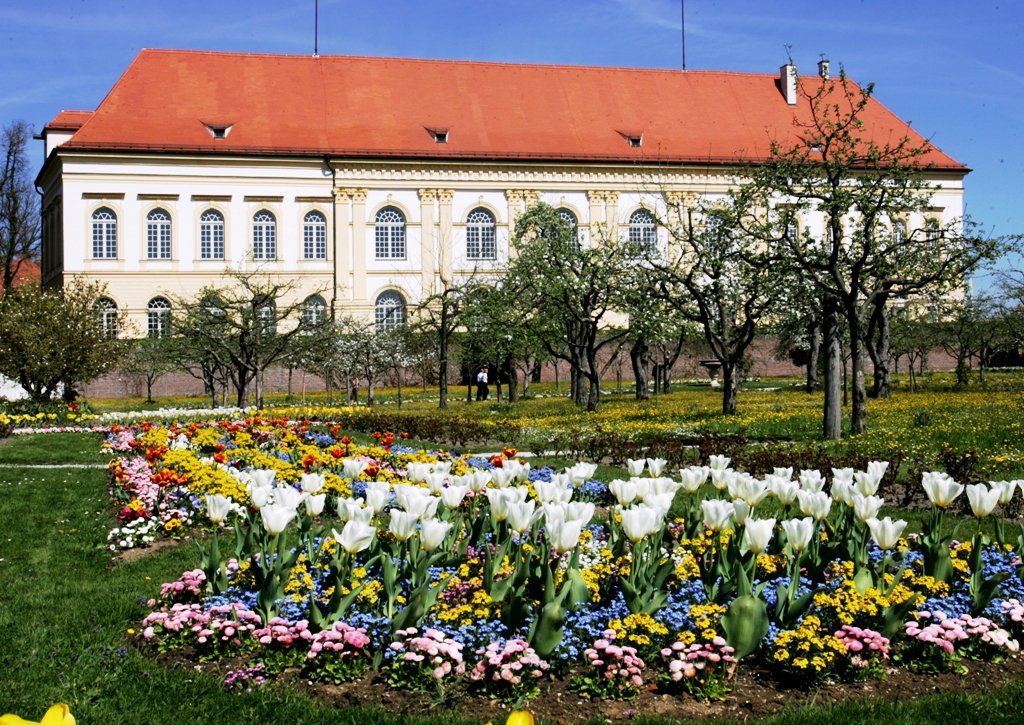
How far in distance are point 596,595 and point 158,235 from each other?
173 ft

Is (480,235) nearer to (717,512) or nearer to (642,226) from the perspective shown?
(642,226)

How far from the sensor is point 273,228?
186 ft

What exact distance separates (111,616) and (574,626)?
3440 millimetres

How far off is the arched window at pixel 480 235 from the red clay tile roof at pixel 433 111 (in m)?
3.31

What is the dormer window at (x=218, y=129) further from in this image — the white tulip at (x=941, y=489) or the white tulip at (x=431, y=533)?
the white tulip at (x=941, y=489)

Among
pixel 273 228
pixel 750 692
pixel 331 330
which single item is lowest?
pixel 750 692

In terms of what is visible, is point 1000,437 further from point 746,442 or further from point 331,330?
point 331,330

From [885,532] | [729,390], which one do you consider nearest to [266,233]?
[729,390]

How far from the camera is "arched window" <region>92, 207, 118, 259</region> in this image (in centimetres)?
5475

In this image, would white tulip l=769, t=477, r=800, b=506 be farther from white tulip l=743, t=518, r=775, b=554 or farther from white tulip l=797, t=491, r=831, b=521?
white tulip l=743, t=518, r=775, b=554

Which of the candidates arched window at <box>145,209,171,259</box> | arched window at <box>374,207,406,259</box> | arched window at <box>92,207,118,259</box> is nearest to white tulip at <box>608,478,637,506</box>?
arched window at <box>374,207,406,259</box>

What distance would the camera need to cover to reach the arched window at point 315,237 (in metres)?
56.9

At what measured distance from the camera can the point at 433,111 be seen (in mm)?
58656

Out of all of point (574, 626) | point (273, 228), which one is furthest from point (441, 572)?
point (273, 228)
